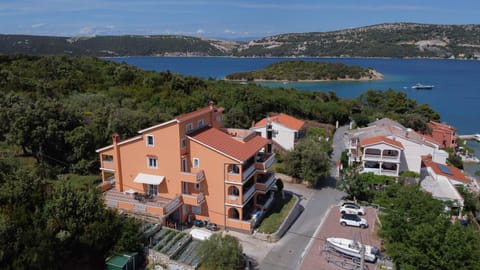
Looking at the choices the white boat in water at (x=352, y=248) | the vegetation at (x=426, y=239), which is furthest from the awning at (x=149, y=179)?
the vegetation at (x=426, y=239)

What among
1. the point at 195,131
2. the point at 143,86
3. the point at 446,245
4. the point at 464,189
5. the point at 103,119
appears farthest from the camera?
the point at 143,86

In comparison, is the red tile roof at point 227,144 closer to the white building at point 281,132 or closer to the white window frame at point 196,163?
the white window frame at point 196,163

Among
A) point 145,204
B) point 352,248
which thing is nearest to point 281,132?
point 352,248

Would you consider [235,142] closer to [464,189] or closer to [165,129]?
[165,129]

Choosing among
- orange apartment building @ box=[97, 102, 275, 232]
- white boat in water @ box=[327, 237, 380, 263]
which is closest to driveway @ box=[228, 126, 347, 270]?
white boat in water @ box=[327, 237, 380, 263]

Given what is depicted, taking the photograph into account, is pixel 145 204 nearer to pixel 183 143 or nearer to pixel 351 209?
pixel 183 143

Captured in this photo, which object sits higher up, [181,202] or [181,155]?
[181,155]

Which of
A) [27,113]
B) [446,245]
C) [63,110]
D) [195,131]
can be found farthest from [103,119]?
[446,245]
